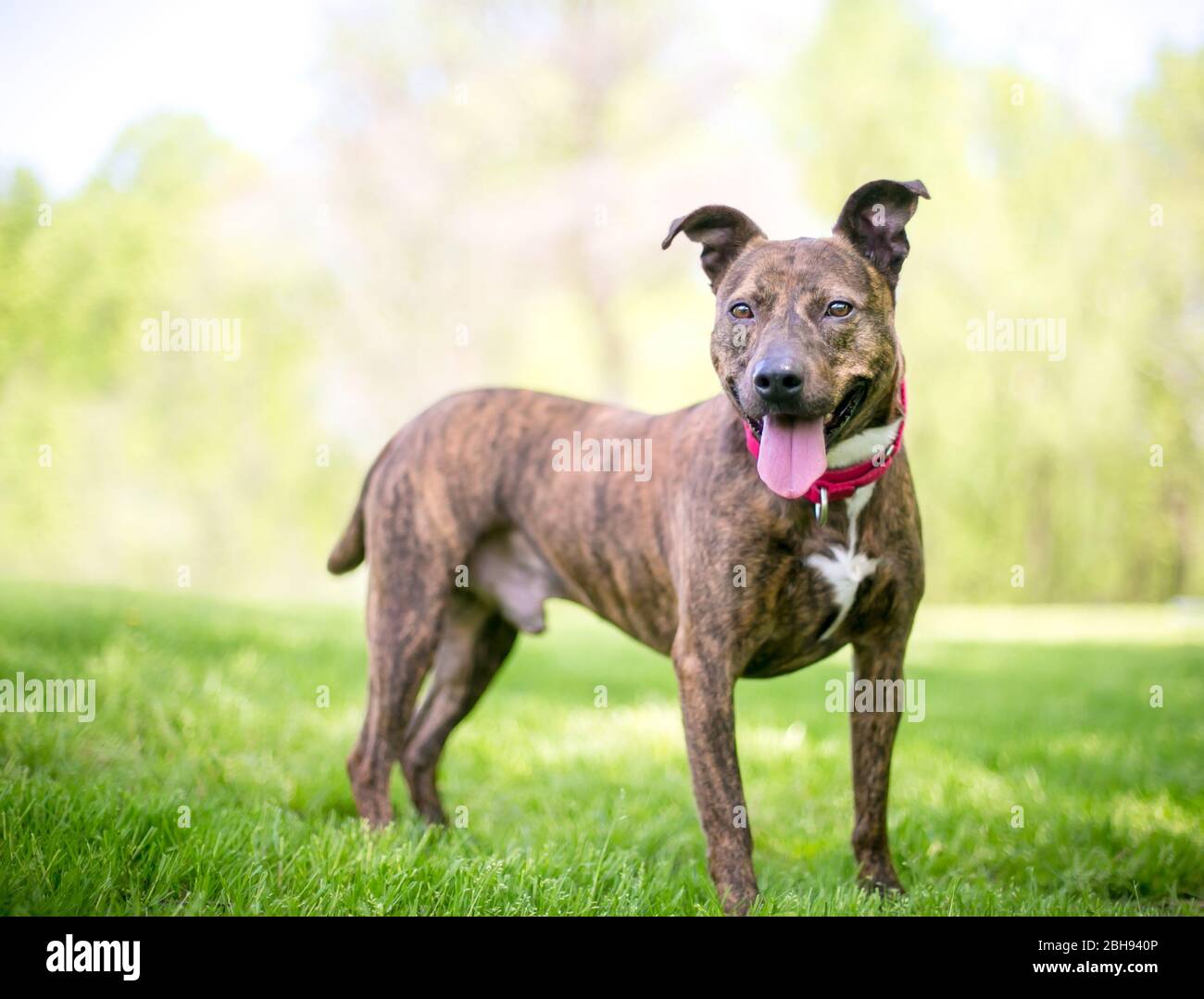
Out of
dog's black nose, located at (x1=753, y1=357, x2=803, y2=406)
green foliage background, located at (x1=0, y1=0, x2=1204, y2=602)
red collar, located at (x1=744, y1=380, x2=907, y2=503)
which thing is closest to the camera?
dog's black nose, located at (x1=753, y1=357, x2=803, y2=406)

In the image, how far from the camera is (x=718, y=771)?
346 cm

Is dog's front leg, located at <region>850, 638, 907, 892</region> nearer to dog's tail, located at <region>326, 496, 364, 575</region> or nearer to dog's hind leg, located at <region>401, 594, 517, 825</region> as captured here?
dog's hind leg, located at <region>401, 594, 517, 825</region>

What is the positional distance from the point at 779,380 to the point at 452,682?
2333mm

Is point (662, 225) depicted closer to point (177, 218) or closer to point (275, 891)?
point (177, 218)

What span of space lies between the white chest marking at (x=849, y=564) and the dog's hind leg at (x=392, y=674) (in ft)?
5.23

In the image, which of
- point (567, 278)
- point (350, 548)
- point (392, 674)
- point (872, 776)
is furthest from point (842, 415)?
point (567, 278)

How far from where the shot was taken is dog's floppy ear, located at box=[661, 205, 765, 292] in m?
3.64

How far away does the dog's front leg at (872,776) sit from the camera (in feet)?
12.3

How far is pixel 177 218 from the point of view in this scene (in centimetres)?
2022

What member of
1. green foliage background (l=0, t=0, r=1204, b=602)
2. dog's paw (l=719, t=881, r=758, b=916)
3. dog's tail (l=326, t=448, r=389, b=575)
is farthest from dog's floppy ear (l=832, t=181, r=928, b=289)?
green foliage background (l=0, t=0, r=1204, b=602)

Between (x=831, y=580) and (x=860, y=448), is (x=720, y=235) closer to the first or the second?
(x=860, y=448)

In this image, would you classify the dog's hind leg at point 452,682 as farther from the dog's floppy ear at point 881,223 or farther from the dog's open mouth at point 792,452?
the dog's floppy ear at point 881,223
